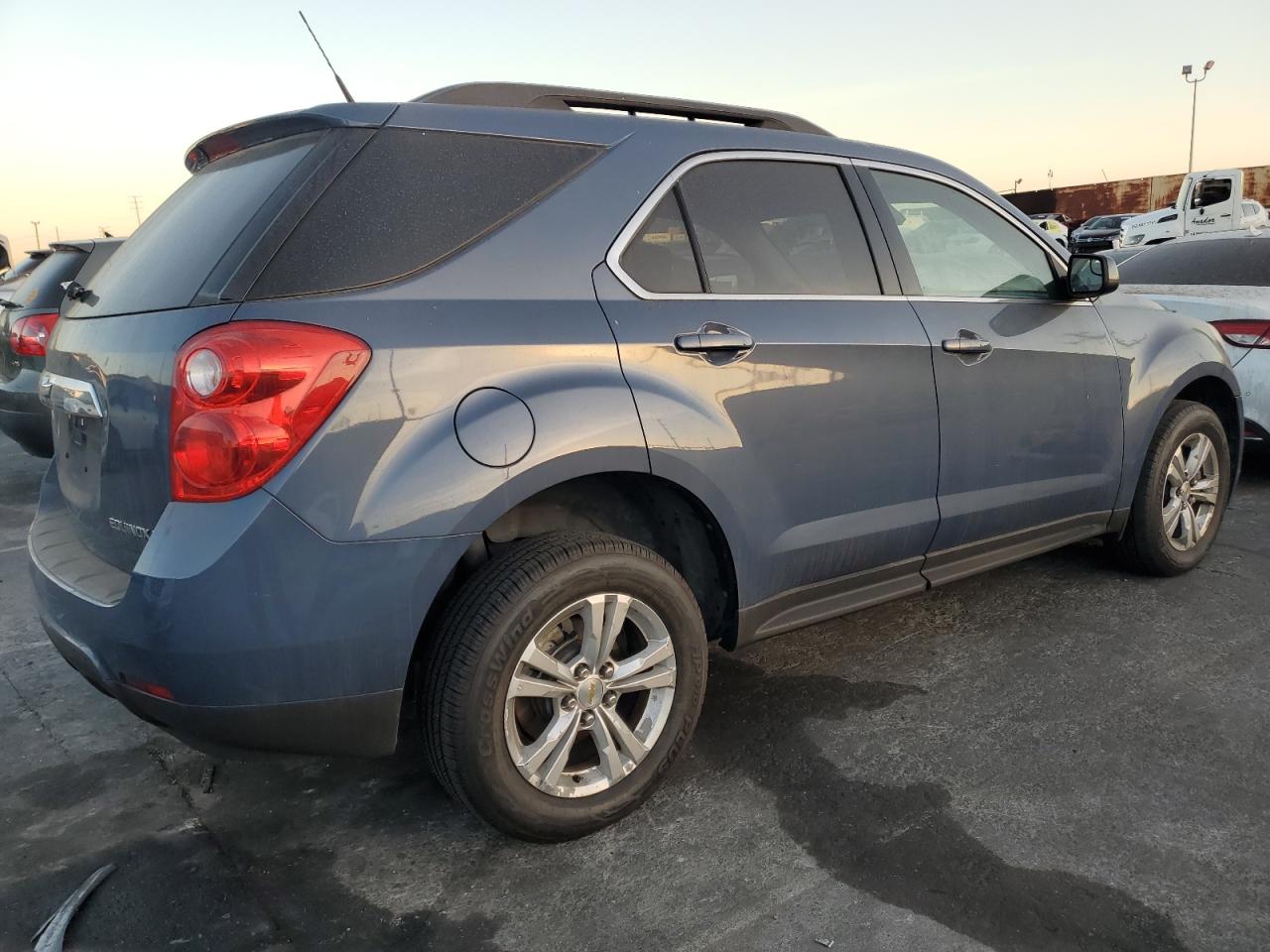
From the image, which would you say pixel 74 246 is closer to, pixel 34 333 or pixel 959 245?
pixel 34 333

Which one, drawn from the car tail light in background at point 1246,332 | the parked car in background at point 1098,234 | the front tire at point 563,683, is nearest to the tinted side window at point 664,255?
the front tire at point 563,683

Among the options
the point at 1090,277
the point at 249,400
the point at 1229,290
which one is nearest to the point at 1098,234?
the point at 1229,290

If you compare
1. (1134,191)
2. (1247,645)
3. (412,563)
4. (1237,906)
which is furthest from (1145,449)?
(1134,191)

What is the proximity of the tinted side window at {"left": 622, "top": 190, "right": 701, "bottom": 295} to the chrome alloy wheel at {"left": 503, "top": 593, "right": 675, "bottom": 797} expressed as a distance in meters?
0.83

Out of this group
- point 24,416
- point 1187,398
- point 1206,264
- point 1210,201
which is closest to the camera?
point 1187,398

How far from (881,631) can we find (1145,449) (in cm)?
134

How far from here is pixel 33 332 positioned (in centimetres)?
612

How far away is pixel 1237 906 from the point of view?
7.32 feet

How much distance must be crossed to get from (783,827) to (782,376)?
119 cm

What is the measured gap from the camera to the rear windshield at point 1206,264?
6246 millimetres

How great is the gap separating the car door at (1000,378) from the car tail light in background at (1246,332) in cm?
255

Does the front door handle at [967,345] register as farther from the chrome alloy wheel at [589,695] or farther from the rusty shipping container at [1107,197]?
the rusty shipping container at [1107,197]

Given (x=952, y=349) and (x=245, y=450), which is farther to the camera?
(x=952, y=349)

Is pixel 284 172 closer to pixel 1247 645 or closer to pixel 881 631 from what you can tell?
pixel 881 631
